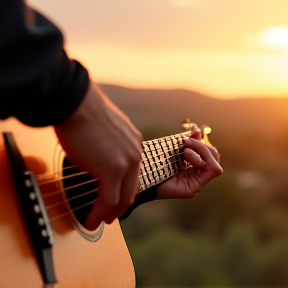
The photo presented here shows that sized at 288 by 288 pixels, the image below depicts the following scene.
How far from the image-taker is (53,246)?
60 cm

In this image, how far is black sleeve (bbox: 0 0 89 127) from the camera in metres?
0.43

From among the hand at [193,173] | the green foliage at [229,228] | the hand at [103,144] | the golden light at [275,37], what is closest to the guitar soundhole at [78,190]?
the hand at [103,144]

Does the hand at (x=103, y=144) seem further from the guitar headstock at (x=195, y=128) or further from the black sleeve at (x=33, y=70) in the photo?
the guitar headstock at (x=195, y=128)

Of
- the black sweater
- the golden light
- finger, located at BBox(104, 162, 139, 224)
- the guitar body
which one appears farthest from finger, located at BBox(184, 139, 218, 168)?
the golden light

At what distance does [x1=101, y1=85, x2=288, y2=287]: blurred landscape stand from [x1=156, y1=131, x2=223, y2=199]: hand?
0.39 meters

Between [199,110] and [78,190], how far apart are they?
857 mm

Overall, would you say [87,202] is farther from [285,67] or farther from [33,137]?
[285,67]

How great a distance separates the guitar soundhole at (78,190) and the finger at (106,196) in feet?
0.17

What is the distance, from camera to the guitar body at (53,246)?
1.80ft

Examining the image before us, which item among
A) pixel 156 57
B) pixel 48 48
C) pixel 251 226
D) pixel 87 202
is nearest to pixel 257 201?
pixel 251 226

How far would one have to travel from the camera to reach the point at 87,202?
2.23ft

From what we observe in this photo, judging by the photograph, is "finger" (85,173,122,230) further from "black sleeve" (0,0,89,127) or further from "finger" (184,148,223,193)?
"finger" (184,148,223,193)

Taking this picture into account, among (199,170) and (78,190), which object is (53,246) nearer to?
(78,190)

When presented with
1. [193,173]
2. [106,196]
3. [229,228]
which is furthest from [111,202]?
[229,228]
